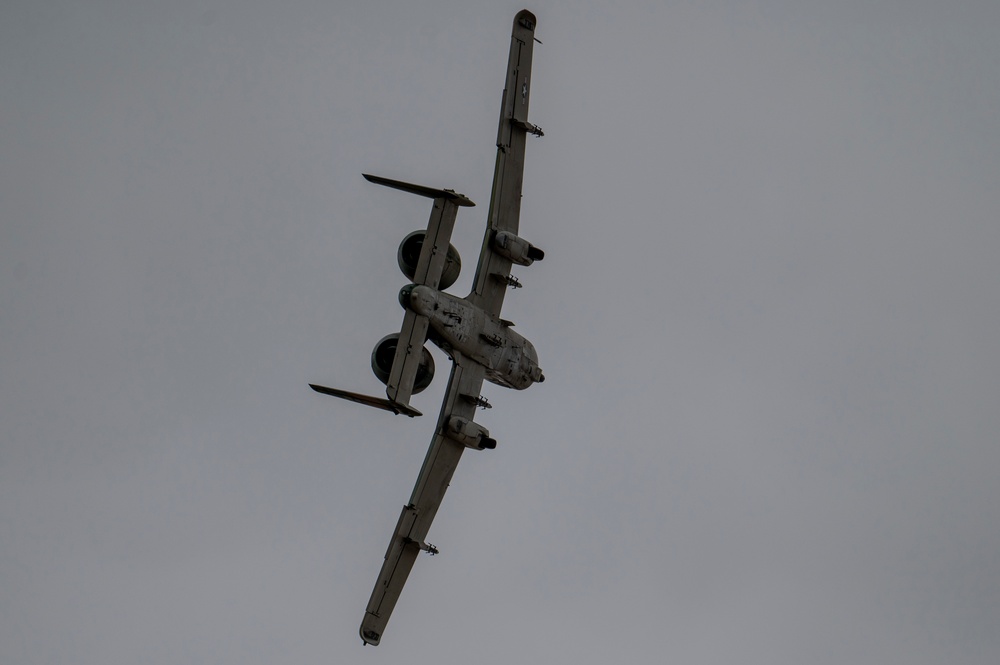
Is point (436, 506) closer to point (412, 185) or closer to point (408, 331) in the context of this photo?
point (408, 331)

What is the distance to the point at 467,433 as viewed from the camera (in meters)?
51.5

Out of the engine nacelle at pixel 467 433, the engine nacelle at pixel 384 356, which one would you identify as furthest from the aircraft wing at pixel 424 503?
the engine nacelle at pixel 384 356

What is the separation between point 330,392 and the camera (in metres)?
44.6

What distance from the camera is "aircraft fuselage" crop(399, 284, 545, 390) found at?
158ft

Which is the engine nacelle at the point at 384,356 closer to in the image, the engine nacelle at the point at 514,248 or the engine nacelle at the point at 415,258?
the engine nacelle at the point at 415,258

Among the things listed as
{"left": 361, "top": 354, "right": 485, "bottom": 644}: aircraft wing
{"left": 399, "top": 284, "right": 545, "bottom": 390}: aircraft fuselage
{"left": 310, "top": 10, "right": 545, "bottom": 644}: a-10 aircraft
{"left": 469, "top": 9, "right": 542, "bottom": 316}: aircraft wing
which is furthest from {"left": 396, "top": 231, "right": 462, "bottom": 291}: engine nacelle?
{"left": 361, "top": 354, "right": 485, "bottom": 644}: aircraft wing

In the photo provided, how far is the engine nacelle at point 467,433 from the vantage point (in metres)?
51.5

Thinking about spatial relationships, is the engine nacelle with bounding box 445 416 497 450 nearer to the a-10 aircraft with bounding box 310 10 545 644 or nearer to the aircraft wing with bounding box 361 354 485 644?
the a-10 aircraft with bounding box 310 10 545 644

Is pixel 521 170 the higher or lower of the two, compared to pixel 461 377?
higher

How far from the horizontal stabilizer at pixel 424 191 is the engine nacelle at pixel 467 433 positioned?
8319 millimetres

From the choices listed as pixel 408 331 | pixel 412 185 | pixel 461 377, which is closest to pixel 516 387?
pixel 461 377

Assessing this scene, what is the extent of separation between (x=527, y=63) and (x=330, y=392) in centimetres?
1643

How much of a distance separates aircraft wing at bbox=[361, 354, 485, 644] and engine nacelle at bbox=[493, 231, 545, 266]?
4187mm

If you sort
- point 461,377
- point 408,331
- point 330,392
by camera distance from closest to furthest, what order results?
1. point 330,392
2. point 408,331
3. point 461,377
